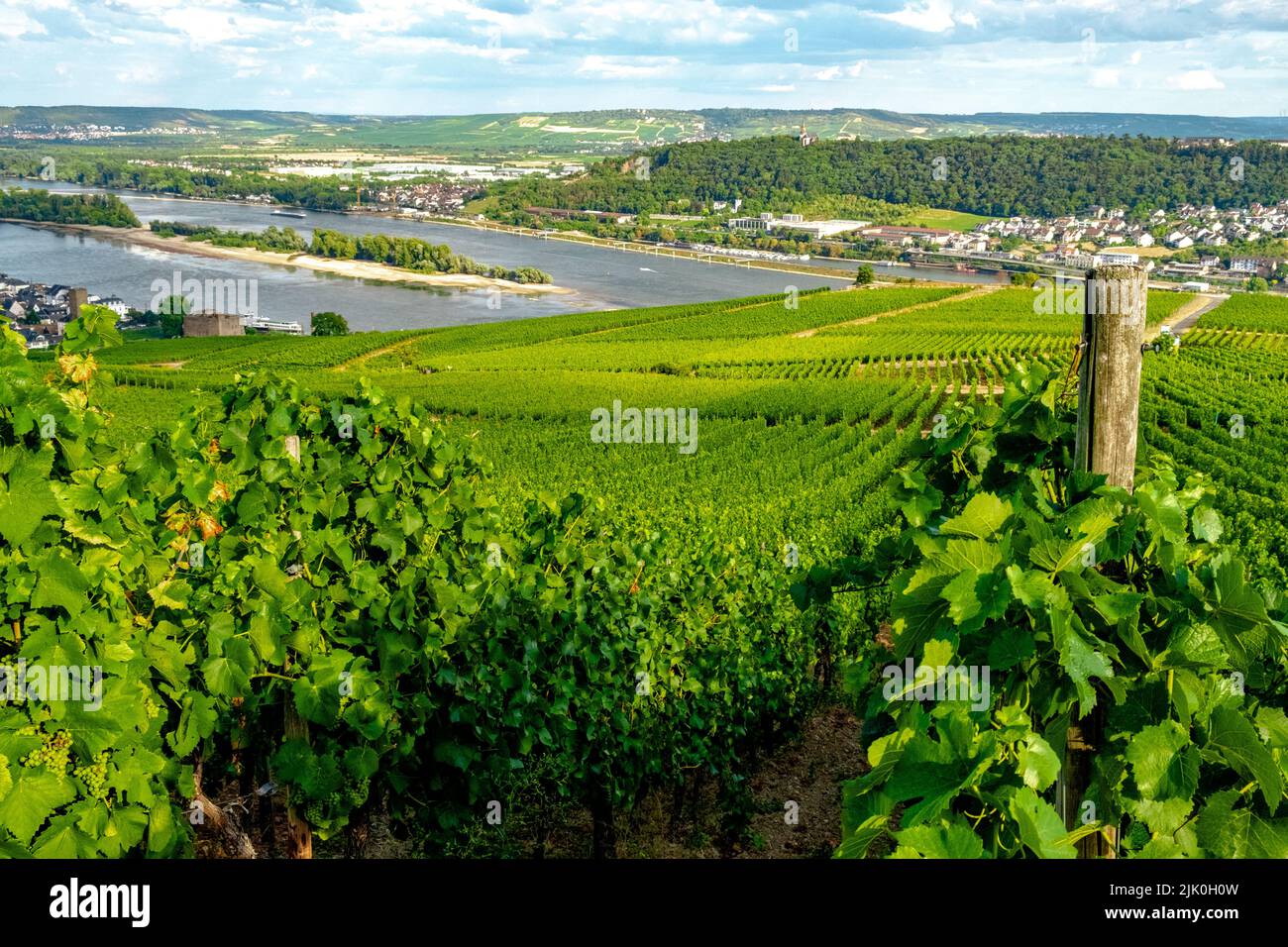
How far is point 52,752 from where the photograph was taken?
3631 millimetres

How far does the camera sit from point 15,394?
13.2 feet

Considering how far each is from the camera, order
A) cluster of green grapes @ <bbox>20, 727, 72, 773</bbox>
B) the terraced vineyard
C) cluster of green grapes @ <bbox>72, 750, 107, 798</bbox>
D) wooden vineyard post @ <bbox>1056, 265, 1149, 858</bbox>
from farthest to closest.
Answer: the terraced vineyard
cluster of green grapes @ <bbox>72, 750, 107, 798</bbox>
cluster of green grapes @ <bbox>20, 727, 72, 773</bbox>
wooden vineyard post @ <bbox>1056, 265, 1149, 858</bbox>

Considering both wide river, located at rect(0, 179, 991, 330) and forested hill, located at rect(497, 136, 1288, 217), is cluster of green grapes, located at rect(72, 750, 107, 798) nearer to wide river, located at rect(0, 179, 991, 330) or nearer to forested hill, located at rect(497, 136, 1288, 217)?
wide river, located at rect(0, 179, 991, 330)

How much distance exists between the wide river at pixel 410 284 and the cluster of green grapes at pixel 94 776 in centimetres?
8419

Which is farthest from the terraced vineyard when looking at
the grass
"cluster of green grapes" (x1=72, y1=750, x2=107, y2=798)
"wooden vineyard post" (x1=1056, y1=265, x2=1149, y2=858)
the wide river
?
the grass

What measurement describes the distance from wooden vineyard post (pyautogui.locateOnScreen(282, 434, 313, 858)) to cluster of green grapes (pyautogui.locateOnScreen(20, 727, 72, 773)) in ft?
5.26

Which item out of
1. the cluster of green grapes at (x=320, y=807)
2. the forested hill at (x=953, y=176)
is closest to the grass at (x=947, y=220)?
the forested hill at (x=953, y=176)

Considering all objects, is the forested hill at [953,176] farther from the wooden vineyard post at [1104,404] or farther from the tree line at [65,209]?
the wooden vineyard post at [1104,404]

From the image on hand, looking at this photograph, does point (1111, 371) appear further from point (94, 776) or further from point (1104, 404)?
point (94, 776)

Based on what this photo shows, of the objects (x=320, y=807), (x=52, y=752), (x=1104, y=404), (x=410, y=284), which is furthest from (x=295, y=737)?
(x=410, y=284)

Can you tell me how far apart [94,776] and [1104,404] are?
3.76 meters

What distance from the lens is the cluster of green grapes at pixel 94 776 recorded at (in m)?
3.78

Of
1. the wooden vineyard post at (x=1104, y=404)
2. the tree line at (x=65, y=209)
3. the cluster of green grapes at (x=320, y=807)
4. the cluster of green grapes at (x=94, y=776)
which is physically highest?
the tree line at (x=65, y=209)

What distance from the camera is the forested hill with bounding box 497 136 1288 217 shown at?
154125 millimetres
